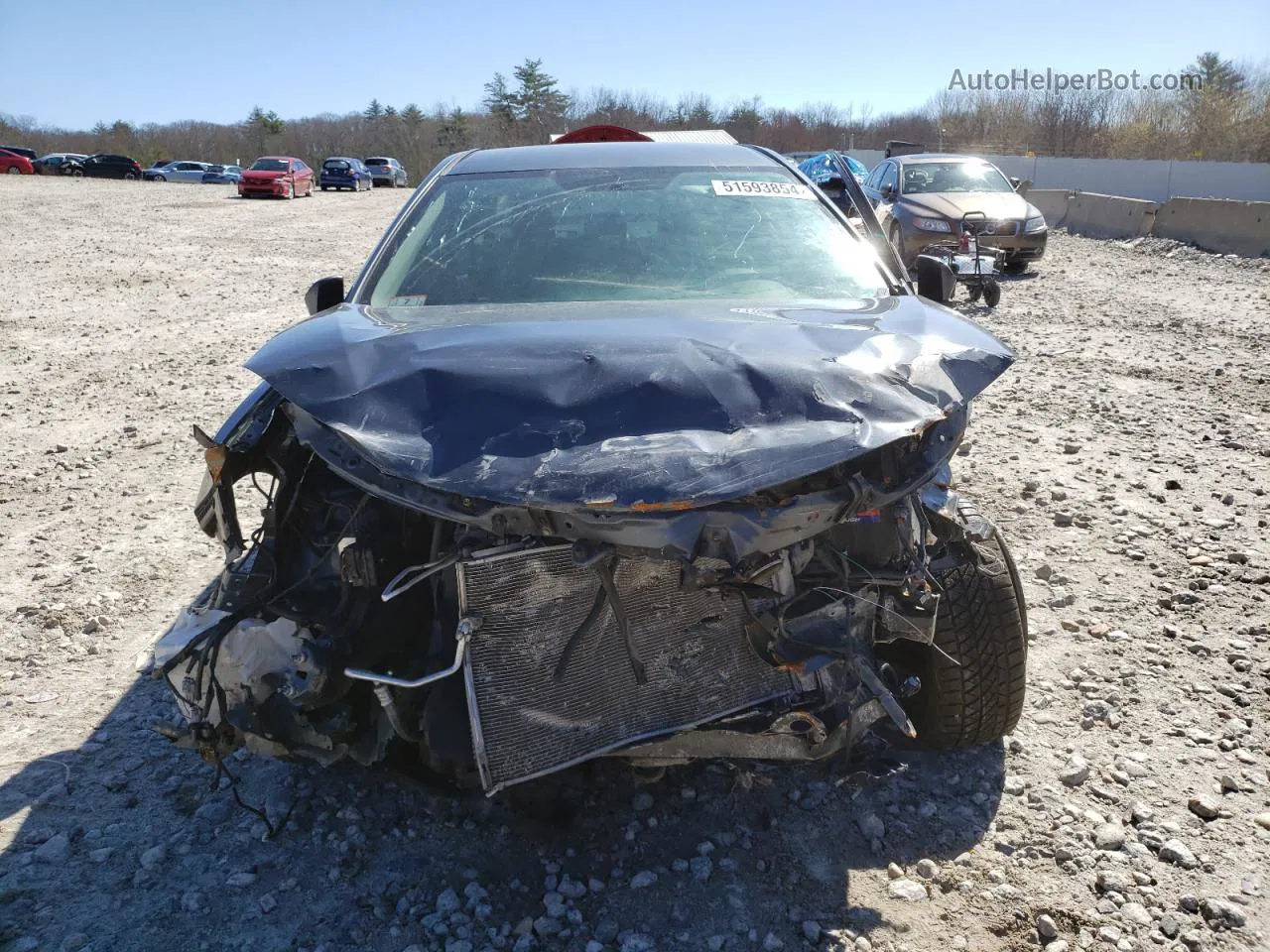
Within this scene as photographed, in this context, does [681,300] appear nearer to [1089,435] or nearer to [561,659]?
[561,659]

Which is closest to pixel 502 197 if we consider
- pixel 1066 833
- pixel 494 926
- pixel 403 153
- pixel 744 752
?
pixel 744 752

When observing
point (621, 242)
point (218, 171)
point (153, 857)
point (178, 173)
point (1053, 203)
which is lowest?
point (153, 857)

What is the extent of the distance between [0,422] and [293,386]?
207 inches

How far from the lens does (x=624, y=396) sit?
220 cm

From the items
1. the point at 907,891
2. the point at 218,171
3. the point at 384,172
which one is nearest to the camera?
the point at 907,891

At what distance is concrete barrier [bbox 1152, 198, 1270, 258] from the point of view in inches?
524

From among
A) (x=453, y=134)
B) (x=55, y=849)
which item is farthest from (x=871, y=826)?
(x=453, y=134)

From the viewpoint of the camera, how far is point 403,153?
6334 centimetres

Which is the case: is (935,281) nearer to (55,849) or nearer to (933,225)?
(55,849)

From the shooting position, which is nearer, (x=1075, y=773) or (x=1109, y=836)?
(x=1109, y=836)

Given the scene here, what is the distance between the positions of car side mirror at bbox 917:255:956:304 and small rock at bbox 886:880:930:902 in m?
2.05

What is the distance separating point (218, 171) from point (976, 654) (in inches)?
1662

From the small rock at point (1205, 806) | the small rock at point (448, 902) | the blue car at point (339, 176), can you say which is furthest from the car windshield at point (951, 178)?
the blue car at point (339, 176)

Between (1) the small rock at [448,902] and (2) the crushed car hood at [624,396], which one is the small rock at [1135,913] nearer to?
(2) the crushed car hood at [624,396]
